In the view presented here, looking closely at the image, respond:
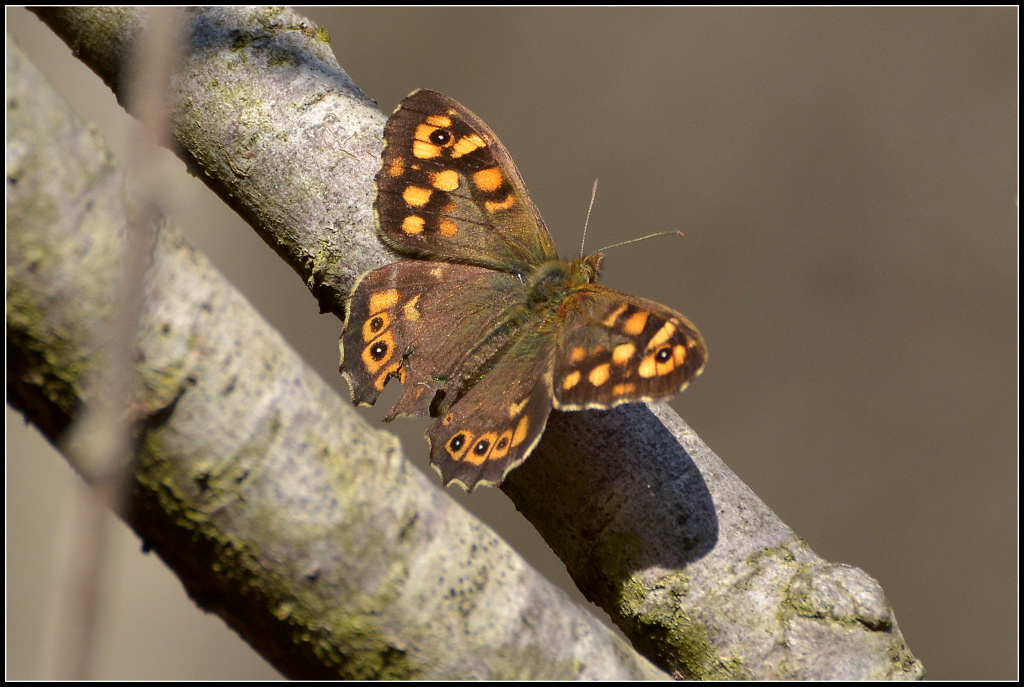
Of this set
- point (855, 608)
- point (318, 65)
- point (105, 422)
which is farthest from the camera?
point (318, 65)

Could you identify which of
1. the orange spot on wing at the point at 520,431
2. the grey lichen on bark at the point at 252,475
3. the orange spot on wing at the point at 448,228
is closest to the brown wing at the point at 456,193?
the orange spot on wing at the point at 448,228

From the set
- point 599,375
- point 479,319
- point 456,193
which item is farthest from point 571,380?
point 456,193

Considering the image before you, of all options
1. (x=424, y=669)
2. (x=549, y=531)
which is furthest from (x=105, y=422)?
(x=549, y=531)

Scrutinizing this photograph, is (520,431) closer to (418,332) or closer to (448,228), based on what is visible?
(418,332)

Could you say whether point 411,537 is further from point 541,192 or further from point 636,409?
point 541,192

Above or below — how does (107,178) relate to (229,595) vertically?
above

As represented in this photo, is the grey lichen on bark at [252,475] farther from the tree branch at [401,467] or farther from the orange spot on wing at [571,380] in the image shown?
the orange spot on wing at [571,380]

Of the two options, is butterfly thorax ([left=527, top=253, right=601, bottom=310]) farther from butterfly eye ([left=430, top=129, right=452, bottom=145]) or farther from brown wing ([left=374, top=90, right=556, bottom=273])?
butterfly eye ([left=430, top=129, right=452, bottom=145])
